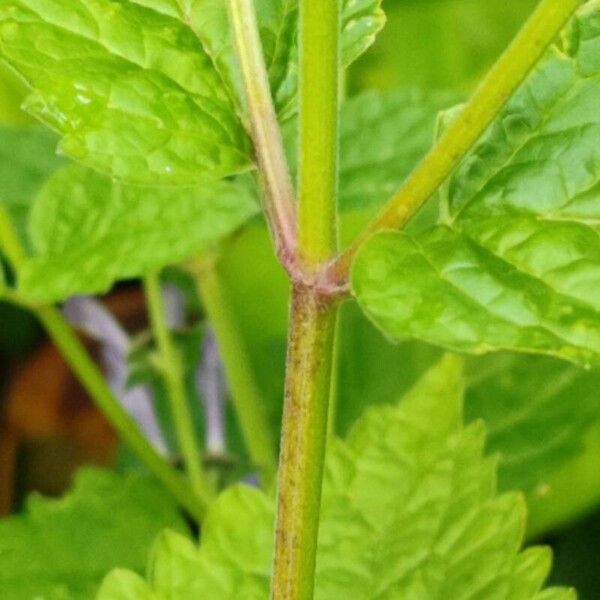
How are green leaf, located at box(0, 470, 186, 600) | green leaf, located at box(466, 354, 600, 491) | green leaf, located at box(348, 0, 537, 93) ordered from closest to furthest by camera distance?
green leaf, located at box(0, 470, 186, 600), green leaf, located at box(466, 354, 600, 491), green leaf, located at box(348, 0, 537, 93)

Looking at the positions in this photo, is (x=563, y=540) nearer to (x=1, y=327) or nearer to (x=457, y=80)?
(x=457, y=80)

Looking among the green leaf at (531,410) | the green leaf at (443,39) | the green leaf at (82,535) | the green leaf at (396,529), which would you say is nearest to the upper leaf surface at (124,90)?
the green leaf at (396,529)

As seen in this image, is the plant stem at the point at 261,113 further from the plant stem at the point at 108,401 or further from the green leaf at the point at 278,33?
the plant stem at the point at 108,401

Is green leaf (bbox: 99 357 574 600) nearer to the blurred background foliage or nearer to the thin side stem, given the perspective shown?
A: the thin side stem

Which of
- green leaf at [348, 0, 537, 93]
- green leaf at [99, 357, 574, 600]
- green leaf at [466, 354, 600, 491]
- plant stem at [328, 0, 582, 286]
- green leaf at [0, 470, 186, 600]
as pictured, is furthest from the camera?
green leaf at [348, 0, 537, 93]

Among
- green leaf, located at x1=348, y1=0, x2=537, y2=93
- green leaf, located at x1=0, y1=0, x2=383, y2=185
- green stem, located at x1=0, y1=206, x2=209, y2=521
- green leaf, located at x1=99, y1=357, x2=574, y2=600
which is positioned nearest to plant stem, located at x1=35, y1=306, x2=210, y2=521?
green stem, located at x1=0, y1=206, x2=209, y2=521
